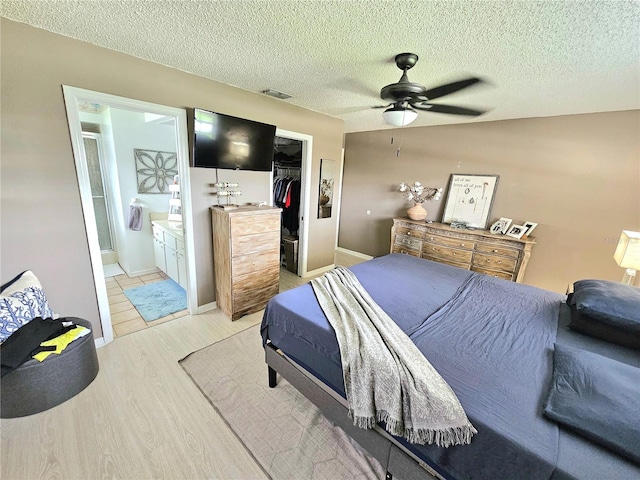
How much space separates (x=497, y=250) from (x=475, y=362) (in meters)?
2.58

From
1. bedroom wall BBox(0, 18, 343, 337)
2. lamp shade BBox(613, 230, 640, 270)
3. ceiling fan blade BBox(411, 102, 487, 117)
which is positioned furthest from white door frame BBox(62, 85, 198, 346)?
lamp shade BBox(613, 230, 640, 270)

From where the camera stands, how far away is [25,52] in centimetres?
173

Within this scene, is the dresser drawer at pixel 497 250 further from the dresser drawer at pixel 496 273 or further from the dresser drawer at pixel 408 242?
the dresser drawer at pixel 408 242

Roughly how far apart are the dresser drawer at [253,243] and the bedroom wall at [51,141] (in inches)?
48.1

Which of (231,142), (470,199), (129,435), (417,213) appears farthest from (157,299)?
(470,199)

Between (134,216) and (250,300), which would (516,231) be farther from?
(134,216)

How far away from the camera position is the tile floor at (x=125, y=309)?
265 centimetres

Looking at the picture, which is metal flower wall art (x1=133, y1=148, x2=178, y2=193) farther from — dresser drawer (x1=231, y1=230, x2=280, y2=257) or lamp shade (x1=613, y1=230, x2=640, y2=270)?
lamp shade (x1=613, y1=230, x2=640, y2=270)

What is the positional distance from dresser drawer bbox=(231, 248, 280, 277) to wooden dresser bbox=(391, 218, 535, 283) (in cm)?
218

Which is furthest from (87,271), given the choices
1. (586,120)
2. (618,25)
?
(586,120)

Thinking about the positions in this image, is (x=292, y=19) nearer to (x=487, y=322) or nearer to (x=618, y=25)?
(x=618, y=25)

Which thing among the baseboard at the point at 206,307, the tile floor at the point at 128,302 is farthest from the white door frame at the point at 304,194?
the baseboard at the point at 206,307

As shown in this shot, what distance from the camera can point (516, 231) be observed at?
Answer: 3.40 meters

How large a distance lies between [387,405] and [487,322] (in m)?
1.00
